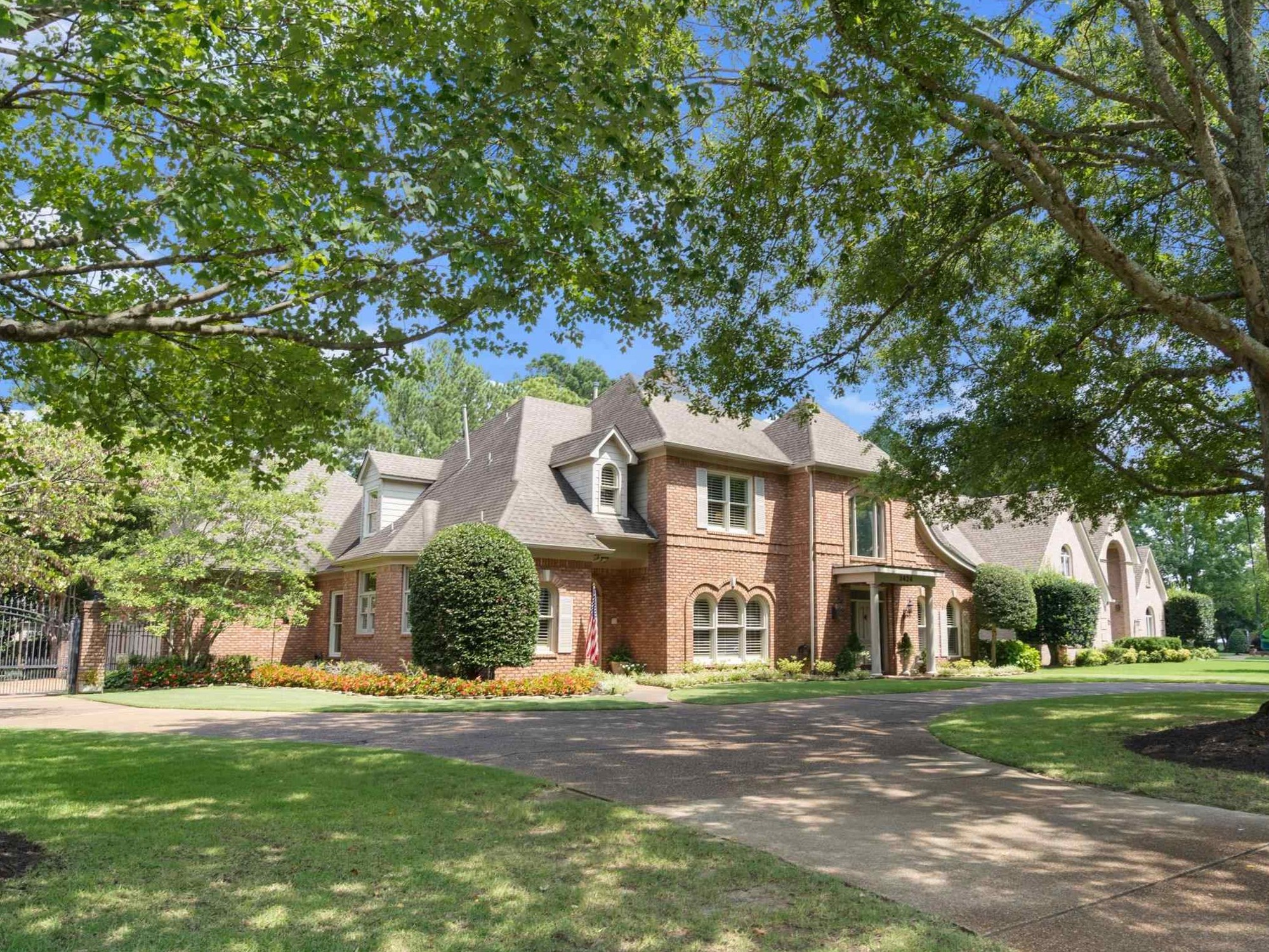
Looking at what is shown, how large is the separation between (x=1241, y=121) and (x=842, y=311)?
5173 millimetres

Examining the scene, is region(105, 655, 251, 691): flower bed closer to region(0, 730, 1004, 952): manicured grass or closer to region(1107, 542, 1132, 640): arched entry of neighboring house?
region(0, 730, 1004, 952): manicured grass

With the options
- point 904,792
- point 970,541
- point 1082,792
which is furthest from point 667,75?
point 970,541

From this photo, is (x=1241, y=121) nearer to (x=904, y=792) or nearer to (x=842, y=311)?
(x=842, y=311)

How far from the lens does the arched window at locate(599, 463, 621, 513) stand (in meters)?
24.1

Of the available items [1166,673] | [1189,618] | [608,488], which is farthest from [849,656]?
[1189,618]

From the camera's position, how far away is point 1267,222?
982cm

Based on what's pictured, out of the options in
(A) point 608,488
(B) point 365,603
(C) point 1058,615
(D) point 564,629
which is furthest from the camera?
(C) point 1058,615

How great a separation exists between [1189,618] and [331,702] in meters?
50.4

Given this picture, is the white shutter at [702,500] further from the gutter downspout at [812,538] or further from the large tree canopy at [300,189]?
the large tree canopy at [300,189]

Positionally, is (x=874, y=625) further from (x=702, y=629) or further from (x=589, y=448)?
(x=589, y=448)

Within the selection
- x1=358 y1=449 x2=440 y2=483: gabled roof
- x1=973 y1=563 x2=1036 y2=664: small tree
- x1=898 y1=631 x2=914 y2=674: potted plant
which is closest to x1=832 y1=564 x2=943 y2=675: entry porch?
x1=898 y1=631 x2=914 y2=674: potted plant

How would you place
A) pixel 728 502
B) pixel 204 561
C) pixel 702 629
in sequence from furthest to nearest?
1. pixel 728 502
2. pixel 702 629
3. pixel 204 561

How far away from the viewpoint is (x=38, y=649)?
75.4 feet

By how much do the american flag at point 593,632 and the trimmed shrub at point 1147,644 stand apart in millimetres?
28934
